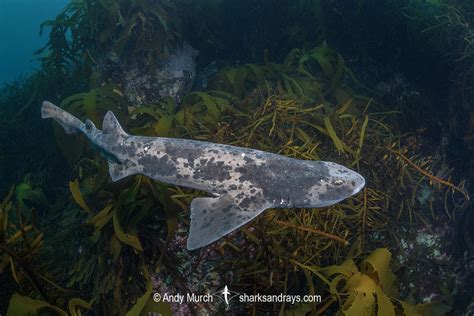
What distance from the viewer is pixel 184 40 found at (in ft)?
30.4

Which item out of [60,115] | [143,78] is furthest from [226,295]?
[143,78]

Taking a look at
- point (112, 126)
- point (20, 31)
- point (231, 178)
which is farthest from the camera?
point (20, 31)

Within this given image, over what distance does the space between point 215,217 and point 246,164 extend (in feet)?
2.49

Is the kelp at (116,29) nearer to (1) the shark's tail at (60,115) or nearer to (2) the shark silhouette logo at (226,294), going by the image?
(1) the shark's tail at (60,115)

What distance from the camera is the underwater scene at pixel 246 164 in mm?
4160

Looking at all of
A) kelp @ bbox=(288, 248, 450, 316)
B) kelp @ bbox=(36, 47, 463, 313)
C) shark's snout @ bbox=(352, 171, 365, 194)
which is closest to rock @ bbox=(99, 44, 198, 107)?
kelp @ bbox=(36, 47, 463, 313)

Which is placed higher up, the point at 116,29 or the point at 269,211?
the point at 116,29

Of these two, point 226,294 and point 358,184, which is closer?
point 358,184

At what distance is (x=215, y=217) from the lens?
3.83 metres

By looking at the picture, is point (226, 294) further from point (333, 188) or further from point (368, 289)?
point (333, 188)

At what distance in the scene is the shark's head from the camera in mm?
3908

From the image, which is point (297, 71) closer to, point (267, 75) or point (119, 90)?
point (267, 75)

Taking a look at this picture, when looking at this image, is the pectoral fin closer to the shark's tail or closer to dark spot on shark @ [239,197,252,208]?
dark spot on shark @ [239,197,252,208]

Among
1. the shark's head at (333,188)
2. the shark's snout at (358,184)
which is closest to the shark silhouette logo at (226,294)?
the shark's head at (333,188)
